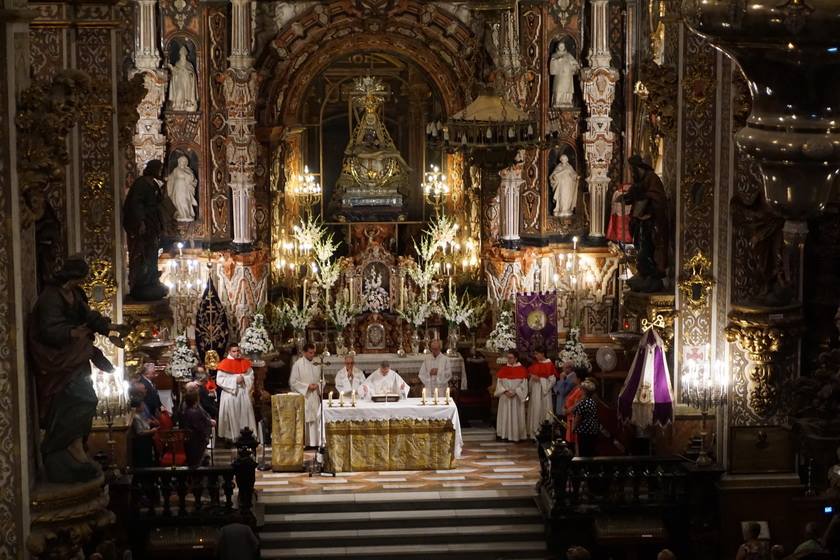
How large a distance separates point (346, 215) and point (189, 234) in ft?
8.73

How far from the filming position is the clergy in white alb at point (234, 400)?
20.2 m

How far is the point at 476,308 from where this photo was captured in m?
23.1

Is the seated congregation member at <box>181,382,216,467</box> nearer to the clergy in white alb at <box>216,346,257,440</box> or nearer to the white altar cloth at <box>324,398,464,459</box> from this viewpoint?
the white altar cloth at <box>324,398,464,459</box>

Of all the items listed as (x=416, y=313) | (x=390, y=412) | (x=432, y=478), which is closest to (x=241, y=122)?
(x=416, y=313)

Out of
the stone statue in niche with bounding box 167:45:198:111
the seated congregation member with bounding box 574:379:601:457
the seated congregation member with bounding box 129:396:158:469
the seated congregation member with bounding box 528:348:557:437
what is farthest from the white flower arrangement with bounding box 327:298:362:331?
the seated congregation member with bounding box 574:379:601:457

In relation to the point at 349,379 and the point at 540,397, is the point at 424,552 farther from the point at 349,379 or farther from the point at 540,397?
the point at 540,397

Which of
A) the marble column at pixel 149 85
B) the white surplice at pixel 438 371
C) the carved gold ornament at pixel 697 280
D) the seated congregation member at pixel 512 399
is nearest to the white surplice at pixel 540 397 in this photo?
the seated congregation member at pixel 512 399

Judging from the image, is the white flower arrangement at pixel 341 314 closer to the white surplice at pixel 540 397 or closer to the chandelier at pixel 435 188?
the chandelier at pixel 435 188

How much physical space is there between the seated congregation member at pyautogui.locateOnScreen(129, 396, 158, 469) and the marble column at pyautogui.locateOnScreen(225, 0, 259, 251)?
590 cm

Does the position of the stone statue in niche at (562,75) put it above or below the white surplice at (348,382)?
above

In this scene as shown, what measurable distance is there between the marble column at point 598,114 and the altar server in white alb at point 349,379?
4.76 metres

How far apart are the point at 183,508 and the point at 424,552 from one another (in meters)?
2.83

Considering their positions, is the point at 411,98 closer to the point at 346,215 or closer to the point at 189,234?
the point at 346,215

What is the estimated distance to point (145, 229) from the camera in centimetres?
1689
